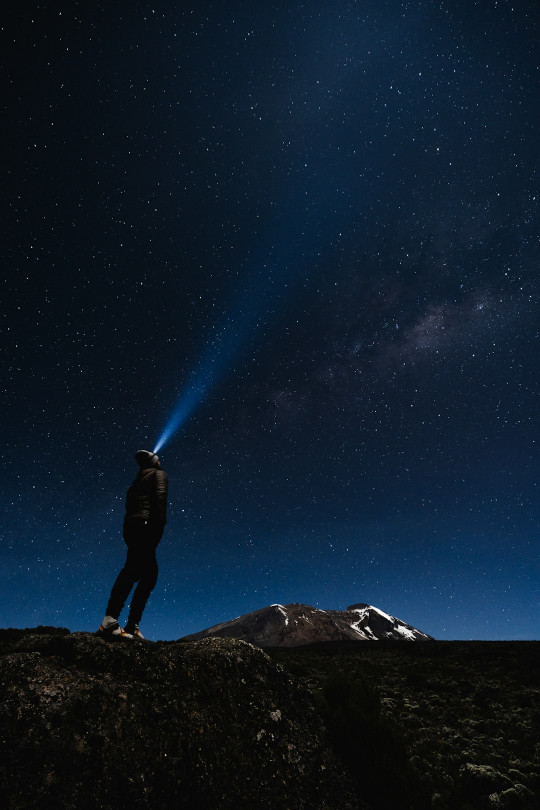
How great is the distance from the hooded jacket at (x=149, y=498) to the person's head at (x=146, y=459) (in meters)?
0.22

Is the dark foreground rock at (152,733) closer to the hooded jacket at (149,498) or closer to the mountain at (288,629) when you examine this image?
the hooded jacket at (149,498)

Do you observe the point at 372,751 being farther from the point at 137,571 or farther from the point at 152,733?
the point at 137,571

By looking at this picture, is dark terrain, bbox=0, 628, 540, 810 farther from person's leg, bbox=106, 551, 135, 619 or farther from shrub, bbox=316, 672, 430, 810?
person's leg, bbox=106, 551, 135, 619

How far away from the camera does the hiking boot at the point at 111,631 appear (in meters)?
4.06

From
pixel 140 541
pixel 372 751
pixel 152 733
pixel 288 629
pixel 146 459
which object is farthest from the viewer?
pixel 288 629

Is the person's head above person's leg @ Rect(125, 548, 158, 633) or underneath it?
above

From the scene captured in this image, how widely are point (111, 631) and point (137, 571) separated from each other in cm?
67

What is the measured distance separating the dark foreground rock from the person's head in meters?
2.18

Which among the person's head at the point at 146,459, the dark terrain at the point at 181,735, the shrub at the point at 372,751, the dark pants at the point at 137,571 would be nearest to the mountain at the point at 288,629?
the shrub at the point at 372,751

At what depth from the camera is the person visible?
452 cm

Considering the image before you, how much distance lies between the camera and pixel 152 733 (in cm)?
303

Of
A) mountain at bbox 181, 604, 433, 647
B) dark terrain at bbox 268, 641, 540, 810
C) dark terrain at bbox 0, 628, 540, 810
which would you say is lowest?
mountain at bbox 181, 604, 433, 647

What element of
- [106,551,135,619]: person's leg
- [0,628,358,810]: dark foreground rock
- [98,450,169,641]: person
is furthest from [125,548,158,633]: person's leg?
[0,628,358,810]: dark foreground rock

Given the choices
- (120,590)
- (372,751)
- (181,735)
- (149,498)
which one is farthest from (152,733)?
(372,751)
